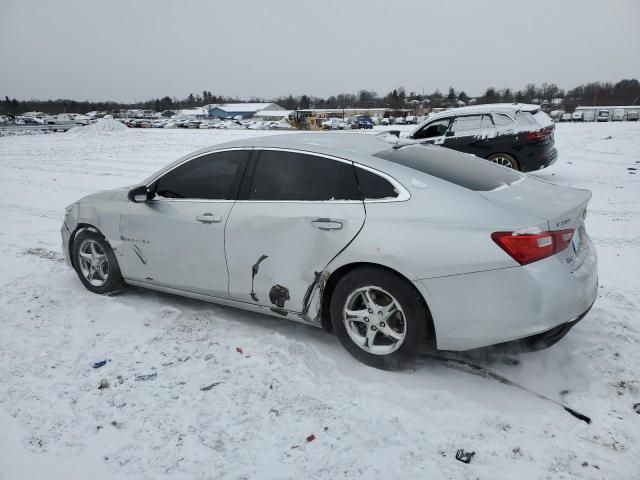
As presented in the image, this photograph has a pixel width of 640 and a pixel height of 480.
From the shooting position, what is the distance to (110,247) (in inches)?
176

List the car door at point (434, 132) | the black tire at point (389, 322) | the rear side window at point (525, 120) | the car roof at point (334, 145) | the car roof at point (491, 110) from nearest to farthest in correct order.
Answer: the black tire at point (389, 322), the car roof at point (334, 145), the rear side window at point (525, 120), the car roof at point (491, 110), the car door at point (434, 132)

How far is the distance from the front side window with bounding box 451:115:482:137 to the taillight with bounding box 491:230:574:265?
785 cm

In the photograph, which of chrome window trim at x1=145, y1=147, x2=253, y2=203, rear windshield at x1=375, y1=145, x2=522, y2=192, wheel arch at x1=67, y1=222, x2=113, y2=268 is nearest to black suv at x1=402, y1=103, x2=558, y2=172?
rear windshield at x1=375, y1=145, x2=522, y2=192

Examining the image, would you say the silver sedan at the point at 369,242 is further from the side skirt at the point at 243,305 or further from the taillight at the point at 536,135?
the taillight at the point at 536,135

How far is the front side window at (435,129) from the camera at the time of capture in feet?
34.3

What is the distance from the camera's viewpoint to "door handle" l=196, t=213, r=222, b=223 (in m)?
3.73

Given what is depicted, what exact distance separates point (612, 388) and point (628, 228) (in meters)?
4.47

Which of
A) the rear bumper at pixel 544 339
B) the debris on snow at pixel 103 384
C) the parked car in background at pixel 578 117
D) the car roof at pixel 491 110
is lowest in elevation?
the debris on snow at pixel 103 384

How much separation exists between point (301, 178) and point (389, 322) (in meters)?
1.25

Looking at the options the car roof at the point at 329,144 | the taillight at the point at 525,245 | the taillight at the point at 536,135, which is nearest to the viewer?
the taillight at the point at 525,245

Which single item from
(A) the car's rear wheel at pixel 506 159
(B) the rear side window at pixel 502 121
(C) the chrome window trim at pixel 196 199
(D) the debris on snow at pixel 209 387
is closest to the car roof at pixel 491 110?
(B) the rear side window at pixel 502 121

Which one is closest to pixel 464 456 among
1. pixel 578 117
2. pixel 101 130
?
pixel 101 130

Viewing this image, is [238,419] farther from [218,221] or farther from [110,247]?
[110,247]

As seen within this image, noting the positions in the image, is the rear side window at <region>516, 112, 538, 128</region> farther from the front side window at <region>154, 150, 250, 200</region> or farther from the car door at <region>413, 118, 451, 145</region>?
the front side window at <region>154, 150, 250, 200</region>
